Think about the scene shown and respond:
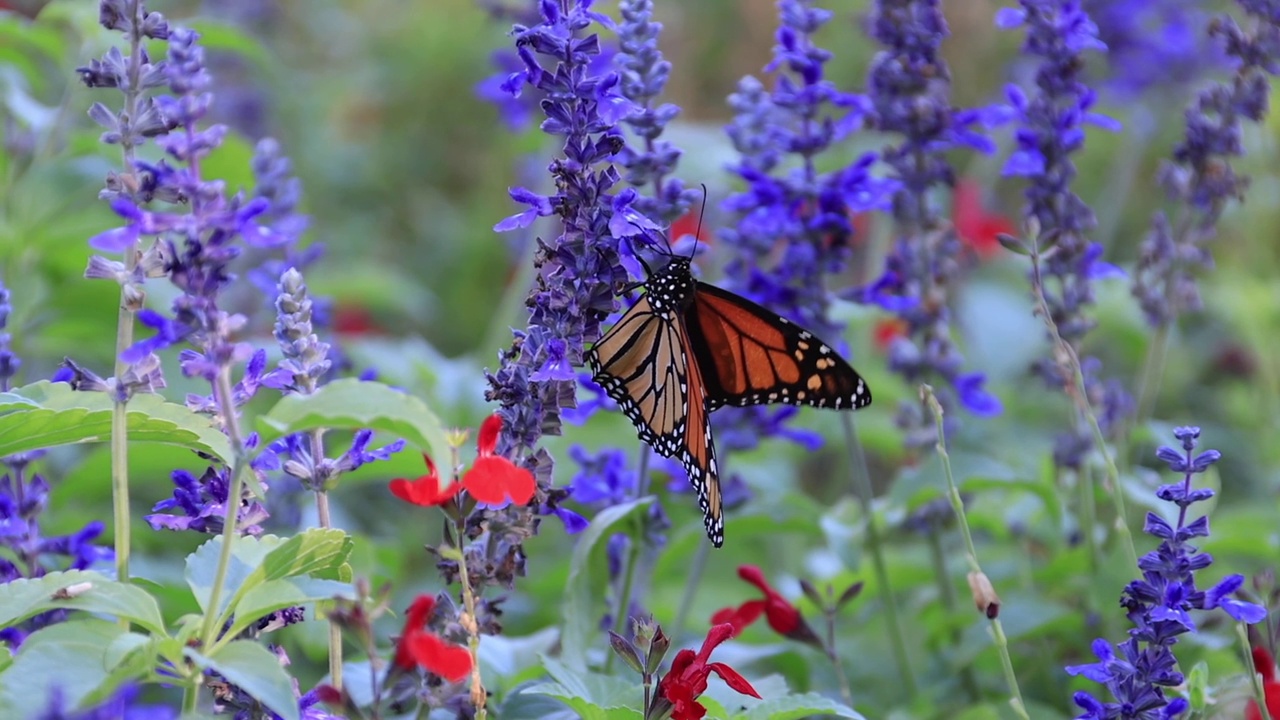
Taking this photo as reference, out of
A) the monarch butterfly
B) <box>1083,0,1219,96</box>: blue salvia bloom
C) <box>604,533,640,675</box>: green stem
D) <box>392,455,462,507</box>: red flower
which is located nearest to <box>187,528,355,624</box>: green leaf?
<box>392,455,462,507</box>: red flower

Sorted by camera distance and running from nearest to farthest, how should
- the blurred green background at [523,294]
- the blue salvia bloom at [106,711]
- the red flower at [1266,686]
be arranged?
the blue salvia bloom at [106,711] → the red flower at [1266,686] → the blurred green background at [523,294]

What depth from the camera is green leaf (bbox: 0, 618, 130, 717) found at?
1.33m

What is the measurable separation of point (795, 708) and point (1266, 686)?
0.80 meters

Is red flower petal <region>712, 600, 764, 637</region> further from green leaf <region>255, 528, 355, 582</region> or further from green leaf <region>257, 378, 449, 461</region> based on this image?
green leaf <region>257, 378, 449, 461</region>

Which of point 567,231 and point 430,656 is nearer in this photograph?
point 430,656

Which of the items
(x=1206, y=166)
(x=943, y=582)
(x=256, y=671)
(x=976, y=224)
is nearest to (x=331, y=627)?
(x=256, y=671)

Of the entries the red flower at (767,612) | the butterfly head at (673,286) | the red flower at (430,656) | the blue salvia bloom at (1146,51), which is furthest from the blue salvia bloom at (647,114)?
the blue salvia bloom at (1146,51)

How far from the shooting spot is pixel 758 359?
2.25 metres

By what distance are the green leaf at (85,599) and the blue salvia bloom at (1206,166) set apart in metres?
2.18

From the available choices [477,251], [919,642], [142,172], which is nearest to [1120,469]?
[919,642]

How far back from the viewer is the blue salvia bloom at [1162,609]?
1.62 meters

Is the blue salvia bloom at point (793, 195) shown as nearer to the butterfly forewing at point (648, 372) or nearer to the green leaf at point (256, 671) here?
the butterfly forewing at point (648, 372)

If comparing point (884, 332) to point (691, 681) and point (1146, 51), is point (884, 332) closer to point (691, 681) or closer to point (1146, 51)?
point (1146, 51)

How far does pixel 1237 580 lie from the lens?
66.6 inches
